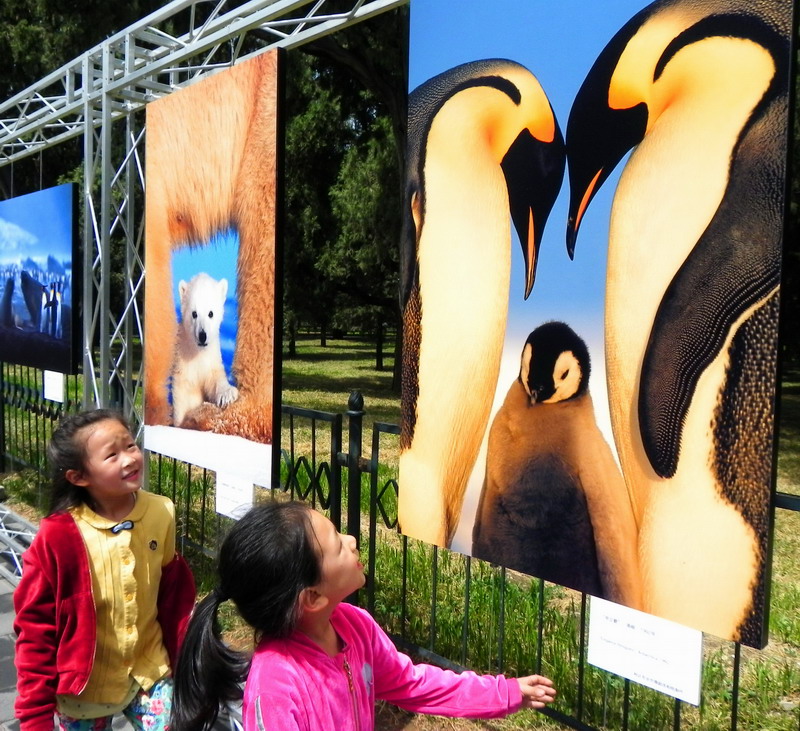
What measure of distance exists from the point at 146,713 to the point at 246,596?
4.15 feet

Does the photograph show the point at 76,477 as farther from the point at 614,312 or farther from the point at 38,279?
the point at 38,279

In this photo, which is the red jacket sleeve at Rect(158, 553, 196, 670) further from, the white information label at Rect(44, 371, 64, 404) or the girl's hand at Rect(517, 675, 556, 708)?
the white information label at Rect(44, 371, 64, 404)

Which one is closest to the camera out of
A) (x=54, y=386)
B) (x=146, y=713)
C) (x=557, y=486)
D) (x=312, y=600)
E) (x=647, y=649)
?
(x=312, y=600)

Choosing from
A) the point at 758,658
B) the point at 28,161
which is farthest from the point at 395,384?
the point at 758,658

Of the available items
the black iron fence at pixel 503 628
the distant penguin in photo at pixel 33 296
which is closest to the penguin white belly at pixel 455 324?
the black iron fence at pixel 503 628

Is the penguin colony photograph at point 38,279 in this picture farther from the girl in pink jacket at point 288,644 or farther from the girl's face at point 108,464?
the girl in pink jacket at point 288,644

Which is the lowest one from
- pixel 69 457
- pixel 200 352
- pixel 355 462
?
pixel 355 462

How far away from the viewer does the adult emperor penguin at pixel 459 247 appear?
277cm

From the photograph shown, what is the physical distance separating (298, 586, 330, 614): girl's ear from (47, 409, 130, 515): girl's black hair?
123 centimetres

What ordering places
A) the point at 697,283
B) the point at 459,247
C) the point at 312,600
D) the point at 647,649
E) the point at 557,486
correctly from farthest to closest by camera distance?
the point at 459,247 → the point at 557,486 → the point at 647,649 → the point at 697,283 → the point at 312,600

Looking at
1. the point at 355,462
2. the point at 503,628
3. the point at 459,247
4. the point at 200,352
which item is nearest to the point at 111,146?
the point at 200,352

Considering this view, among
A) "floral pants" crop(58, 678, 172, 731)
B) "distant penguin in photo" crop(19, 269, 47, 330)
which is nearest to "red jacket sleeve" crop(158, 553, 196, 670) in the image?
"floral pants" crop(58, 678, 172, 731)

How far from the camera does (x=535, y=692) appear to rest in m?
1.80

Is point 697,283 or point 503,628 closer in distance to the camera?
point 697,283
